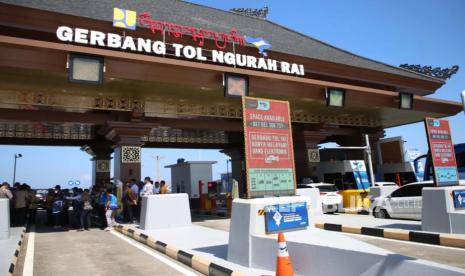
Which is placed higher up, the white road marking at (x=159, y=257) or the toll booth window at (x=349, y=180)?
the toll booth window at (x=349, y=180)

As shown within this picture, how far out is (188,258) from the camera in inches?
272

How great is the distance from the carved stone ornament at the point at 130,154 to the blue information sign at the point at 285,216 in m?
9.80

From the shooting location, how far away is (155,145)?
2353 centimetres

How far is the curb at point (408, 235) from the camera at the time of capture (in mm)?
7974

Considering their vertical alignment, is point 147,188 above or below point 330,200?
above

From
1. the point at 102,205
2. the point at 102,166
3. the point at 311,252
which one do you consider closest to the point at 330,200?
the point at 102,205

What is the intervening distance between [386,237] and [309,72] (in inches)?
397

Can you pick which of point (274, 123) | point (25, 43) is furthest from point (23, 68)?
point (274, 123)

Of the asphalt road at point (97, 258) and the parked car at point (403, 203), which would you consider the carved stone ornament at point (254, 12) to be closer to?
the parked car at point (403, 203)

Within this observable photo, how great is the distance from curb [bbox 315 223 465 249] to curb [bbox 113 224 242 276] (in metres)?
5.39

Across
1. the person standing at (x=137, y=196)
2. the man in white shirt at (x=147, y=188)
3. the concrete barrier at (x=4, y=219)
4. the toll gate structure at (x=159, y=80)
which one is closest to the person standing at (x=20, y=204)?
the toll gate structure at (x=159, y=80)

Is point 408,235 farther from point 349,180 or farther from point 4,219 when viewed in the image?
point 349,180

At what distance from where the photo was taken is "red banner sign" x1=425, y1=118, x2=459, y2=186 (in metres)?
9.79

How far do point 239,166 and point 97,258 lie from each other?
16041mm
